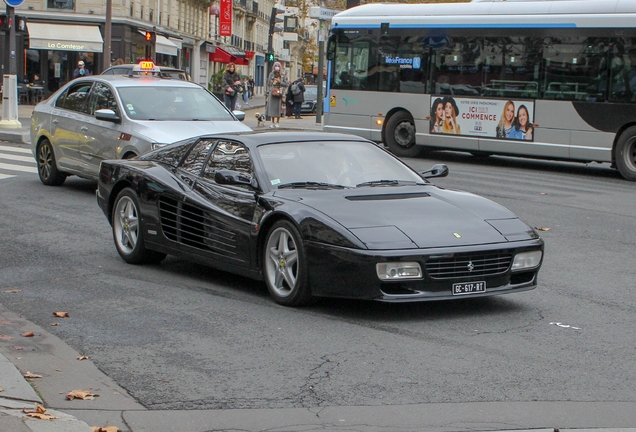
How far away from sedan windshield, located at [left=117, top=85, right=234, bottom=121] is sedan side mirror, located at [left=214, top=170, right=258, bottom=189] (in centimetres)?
586

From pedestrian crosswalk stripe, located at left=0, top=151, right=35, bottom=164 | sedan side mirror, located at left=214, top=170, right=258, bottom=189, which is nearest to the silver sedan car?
pedestrian crosswalk stripe, located at left=0, top=151, right=35, bottom=164

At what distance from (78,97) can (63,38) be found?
35973 millimetres

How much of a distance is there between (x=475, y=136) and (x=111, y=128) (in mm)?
9947

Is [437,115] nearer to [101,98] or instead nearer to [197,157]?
[101,98]

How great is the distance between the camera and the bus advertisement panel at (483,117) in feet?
66.6

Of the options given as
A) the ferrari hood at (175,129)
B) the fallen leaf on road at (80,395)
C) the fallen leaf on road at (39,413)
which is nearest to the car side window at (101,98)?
the ferrari hood at (175,129)

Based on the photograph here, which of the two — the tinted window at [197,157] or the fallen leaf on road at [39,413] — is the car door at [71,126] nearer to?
the tinted window at [197,157]

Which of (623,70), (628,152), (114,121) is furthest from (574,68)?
(114,121)

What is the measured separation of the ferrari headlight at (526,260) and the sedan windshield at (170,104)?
23.8 feet

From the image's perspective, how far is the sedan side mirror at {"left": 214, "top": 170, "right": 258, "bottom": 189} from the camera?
25.2 feet

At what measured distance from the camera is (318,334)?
649 cm

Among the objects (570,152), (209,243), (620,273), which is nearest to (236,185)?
(209,243)

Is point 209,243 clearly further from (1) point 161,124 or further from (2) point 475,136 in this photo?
(2) point 475,136

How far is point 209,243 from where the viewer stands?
802cm
